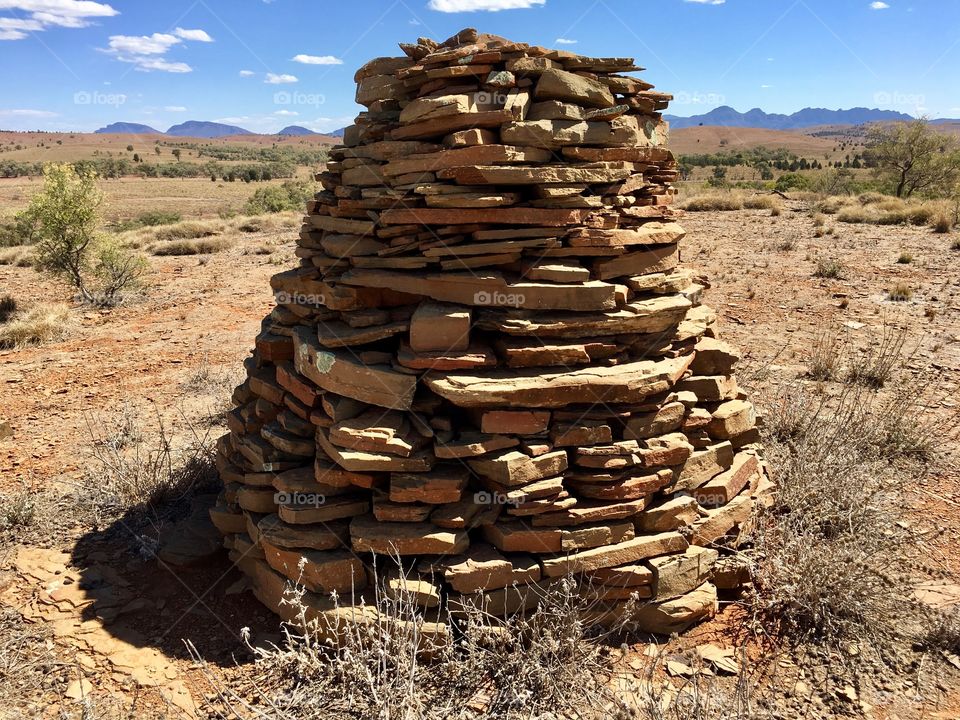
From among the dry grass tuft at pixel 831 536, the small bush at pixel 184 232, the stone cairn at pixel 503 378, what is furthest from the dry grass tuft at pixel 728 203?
the stone cairn at pixel 503 378

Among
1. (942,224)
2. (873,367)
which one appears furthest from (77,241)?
(942,224)

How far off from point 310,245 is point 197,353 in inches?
222

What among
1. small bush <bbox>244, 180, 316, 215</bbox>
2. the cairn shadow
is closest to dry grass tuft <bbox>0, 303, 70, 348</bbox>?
the cairn shadow

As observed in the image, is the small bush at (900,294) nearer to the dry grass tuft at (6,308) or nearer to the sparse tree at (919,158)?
the dry grass tuft at (6,308)

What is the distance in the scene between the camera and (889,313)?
384 inches

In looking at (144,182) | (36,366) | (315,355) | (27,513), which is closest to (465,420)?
(315,355)

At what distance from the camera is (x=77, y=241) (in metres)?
12.8

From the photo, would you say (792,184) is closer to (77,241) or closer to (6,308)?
(77,241)

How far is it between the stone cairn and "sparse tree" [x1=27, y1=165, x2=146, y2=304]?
35.6ft

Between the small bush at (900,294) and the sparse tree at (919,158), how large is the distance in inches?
723

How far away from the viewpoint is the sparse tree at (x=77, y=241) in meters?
12.4

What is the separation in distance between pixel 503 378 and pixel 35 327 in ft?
32.1

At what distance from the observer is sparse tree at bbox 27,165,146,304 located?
1240 centimetres

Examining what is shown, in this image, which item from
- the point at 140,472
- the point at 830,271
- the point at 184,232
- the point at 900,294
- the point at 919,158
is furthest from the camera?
the point at 919,158
